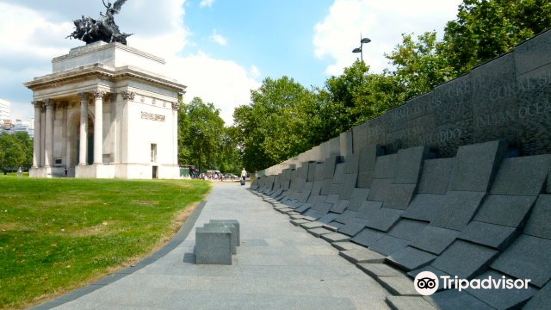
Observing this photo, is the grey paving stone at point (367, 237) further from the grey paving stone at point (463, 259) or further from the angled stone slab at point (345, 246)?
the grey paving stone at point (463, 259)

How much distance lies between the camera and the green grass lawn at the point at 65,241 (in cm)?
582

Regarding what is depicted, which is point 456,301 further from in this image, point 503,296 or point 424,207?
point 424,207

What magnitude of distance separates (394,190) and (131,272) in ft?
16.7

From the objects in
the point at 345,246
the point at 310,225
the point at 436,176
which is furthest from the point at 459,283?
the point at 310,225

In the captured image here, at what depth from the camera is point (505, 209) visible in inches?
200

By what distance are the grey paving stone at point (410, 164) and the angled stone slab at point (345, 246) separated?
1.54m

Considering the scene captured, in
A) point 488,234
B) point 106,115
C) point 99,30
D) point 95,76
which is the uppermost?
point 99,30

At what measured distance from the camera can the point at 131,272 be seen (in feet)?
20.9

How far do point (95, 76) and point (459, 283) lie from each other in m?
51.4

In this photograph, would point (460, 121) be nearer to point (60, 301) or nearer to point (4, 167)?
point (60, 301)

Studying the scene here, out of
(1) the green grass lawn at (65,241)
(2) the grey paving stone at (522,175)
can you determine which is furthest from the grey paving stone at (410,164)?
(1) the green grass lawn at (65,241)

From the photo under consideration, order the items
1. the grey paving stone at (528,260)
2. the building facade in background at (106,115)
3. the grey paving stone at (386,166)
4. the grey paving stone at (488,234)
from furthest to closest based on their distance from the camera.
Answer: the building facade in background at (106,115), the grey paving stone at (386,166), the grey paving stone at (488,234), the grey paving stone at (528,260)

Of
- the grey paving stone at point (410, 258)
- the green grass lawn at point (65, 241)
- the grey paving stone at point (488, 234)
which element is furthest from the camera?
the green grass lawn at point (65, 241)

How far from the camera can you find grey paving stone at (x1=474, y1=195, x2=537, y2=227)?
4781 mm
